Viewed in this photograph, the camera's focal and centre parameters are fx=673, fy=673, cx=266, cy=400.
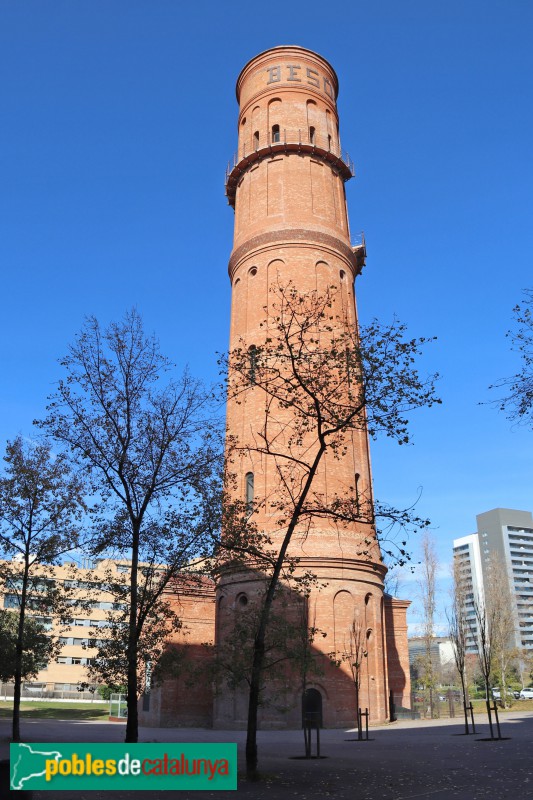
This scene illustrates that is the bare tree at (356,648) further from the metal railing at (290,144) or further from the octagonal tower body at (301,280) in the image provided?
the metal railing at (290,144)

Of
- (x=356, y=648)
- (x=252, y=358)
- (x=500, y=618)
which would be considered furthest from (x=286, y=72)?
(x=500, y=618)

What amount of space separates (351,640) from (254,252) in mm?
17809

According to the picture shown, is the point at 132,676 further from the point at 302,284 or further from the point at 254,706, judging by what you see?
the point at 302,284

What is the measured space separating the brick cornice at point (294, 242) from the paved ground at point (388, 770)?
816 inches

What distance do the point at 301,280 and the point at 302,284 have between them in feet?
0.73

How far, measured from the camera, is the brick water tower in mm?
25406

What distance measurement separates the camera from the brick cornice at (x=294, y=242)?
31281mm

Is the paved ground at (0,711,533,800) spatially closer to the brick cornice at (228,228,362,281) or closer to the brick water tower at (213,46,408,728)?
the brick water tower at (213,46,408,728)

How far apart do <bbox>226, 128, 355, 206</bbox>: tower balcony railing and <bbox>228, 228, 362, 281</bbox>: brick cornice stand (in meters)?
4.83

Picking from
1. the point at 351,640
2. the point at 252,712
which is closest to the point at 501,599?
the point at 351,640

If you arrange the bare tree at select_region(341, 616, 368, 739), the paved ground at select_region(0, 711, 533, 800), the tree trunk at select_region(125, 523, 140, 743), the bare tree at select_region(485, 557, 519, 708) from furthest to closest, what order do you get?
the bare tree at select_region(485, 557, 519, 708) < the bare tree at select_region(341, 616, 368, 739) < the tree trunk at select_region(125, 523, 140, 743) < the paved ground at select_region(0, 711, 533, 800)

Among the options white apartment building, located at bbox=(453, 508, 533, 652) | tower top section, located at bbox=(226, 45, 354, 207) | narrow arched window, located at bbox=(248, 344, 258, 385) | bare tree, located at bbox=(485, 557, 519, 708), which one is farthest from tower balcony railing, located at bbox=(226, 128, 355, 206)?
white apartment building, located at bbox=(453, 508, 533, 652)

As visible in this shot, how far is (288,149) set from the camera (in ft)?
110

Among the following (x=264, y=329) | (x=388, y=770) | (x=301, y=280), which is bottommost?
(x=388, y=770)
